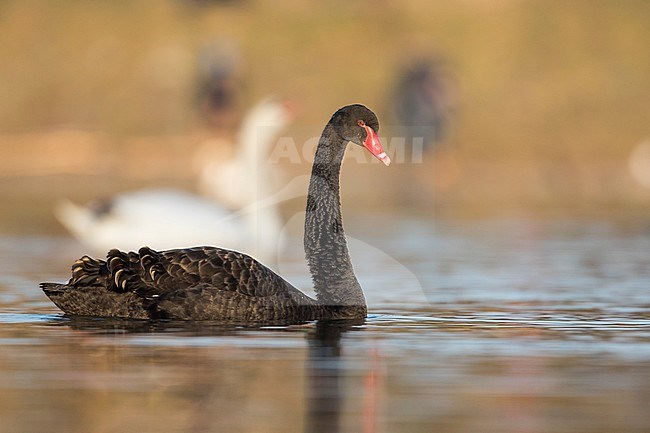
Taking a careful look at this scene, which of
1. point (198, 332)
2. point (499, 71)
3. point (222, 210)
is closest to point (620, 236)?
point (222, 210)

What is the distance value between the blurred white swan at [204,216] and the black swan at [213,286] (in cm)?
528

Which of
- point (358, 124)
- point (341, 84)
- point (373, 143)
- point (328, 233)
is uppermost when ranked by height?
point (341, 84)

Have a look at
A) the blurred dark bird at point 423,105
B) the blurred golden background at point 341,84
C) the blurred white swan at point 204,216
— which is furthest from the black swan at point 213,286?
the blurred dark bird at point 423,105

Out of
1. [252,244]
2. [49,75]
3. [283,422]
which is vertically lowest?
[283,422]

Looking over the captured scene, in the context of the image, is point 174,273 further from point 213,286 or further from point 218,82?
point 218,82

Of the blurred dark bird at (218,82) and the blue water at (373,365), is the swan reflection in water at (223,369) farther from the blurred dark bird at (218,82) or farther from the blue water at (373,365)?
the blurred dark bird at (218,82)

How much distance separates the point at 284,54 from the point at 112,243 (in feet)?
97.9

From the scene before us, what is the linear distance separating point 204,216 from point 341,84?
28415mm

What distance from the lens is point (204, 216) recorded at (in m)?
17.4

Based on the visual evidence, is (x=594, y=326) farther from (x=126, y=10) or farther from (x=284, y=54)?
(x=126, y=10)

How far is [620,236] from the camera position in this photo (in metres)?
21.4

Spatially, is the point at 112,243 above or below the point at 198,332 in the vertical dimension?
above

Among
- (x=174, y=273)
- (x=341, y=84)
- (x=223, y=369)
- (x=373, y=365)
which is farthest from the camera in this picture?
(x=341, y=84)

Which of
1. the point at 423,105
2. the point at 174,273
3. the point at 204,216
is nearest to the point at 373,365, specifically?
the point at 174,273
